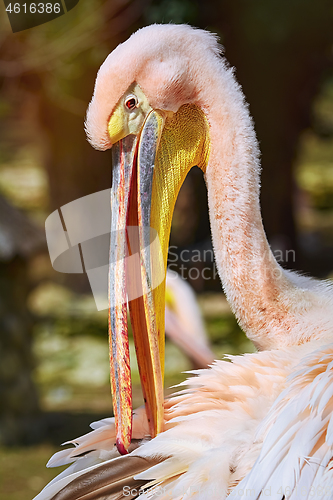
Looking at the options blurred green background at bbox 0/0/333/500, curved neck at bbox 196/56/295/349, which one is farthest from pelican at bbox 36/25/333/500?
blurred green background at bbox 0/0/333/500

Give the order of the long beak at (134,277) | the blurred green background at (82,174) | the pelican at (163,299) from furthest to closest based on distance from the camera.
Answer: the blurred green background at (82,174)
the long beak at (134,277)
the pelican at (163,299)

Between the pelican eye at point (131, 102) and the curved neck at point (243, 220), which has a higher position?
the pelican eye at point (131, 102)

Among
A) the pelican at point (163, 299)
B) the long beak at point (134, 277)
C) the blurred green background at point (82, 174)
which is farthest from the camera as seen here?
the blurred green background at point (82, 174)

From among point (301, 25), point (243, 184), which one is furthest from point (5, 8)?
point (243, 184)

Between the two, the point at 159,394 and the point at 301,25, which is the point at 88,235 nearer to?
the point at 159,394

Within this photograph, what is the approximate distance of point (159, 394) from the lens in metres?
0.99


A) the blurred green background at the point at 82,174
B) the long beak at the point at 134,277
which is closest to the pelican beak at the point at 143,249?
the long beak at the point at 134,277

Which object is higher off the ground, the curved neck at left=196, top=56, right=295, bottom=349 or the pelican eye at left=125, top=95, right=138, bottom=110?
the pelican eye at left=125, top=95, right=138, bottom=110

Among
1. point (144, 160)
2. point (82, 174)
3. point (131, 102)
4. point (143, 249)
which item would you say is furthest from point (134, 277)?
point (82, 174)

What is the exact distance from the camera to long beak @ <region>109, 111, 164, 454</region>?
973 millimetres

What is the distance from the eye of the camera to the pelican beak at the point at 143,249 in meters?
0.98

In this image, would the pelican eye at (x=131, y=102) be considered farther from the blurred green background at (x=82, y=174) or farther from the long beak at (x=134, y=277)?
the blurred green background at (x=82, y=174)

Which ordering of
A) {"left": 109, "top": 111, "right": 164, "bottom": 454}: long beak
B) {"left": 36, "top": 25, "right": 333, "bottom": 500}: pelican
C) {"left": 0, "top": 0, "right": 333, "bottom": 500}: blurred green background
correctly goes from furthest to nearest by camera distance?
{"left": 0, "top": 0, "right": 333, "bottom": 500}: blurred green background, {"left": 109, "top": 111, "right": 164, "bottom": 454}: long beak, {"left": 36, "top": 25, "right": 333, "bottom": 500}: pelican

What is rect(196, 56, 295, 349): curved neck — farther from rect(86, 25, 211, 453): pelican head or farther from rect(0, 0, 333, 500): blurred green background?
rect(0, 0, 333, 500): blurred green background
